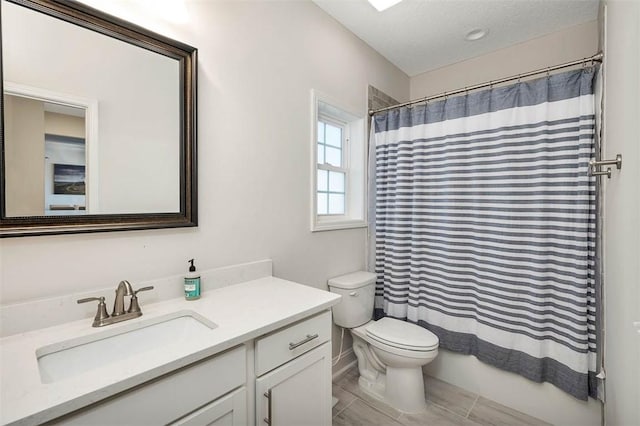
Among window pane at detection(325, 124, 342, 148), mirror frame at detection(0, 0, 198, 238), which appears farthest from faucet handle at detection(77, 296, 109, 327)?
window pane at detection(325, 124, 342, 148)

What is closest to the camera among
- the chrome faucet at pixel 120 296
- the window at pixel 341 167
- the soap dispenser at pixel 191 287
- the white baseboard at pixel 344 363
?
the chrome faucet at pixel 120 296

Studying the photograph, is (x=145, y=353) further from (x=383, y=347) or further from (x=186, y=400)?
(x=383, y=347)

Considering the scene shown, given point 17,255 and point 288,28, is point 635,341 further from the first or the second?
point 288,28

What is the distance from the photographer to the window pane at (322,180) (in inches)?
85.8

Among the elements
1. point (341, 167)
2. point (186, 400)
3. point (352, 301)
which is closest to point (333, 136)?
point (341, 167)

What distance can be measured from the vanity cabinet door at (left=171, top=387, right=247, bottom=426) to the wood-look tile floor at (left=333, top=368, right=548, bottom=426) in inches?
40.1

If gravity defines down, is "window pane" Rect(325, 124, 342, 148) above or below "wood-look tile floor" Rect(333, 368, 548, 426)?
above

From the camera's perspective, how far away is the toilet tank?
1959 mm

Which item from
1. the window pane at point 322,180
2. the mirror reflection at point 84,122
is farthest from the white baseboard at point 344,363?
the mirror reflection at point 84,122

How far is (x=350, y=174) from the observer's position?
241 centimetres

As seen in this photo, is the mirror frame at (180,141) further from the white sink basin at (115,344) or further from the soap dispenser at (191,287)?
the white sink basin at (115,344)

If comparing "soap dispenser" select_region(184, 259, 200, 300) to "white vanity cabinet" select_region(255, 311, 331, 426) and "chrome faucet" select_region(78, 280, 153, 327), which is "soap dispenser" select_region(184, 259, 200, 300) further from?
"white vanity cabinet" select_region(255, 311, 331, 426)

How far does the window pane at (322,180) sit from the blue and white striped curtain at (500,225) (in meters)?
0.47

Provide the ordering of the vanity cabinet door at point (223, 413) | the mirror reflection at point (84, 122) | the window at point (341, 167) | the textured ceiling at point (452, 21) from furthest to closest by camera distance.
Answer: the window at point (341, 167) → the textured ceiling at point (452, 21) → the mirror reflection at point (84, 122) → the vanity cabinet door at point (223, 413)
